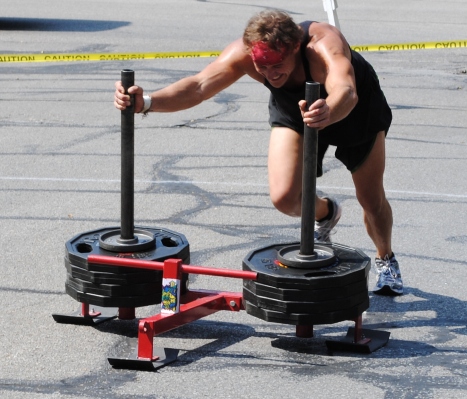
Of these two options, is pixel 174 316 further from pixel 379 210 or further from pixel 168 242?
pixel 379 210

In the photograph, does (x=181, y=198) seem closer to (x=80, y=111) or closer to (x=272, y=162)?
(x=272, y=162)

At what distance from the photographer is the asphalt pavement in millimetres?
4527

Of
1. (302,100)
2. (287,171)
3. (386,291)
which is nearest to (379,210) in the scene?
(386,291)

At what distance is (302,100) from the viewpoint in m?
4.87

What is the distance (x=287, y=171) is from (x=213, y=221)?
1930mm

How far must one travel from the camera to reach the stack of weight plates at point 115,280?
4.83 meters

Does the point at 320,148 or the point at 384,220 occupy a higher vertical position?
the point at 320,148

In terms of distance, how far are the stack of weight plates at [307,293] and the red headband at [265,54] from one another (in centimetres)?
104

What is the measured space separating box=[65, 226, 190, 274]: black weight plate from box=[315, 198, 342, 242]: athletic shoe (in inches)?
41.6

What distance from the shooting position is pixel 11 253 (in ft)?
21.0

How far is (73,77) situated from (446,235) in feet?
27.0

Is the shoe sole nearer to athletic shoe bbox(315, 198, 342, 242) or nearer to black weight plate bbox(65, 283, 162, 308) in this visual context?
athletic shoe bbox(315, 198, 342, 242)

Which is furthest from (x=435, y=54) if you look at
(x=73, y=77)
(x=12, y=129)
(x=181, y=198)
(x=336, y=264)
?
(x=336, y=264)

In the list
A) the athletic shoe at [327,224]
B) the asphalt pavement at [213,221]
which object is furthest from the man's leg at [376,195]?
the asphalt pavement at [213,221]
